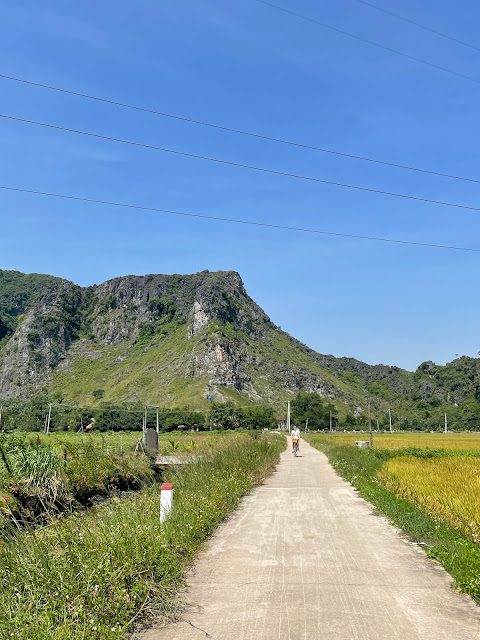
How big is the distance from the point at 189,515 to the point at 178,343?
169 m

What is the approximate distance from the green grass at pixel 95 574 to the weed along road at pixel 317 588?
305 millimetres

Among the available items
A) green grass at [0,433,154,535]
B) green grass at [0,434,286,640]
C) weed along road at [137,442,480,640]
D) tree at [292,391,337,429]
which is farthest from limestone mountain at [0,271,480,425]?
green grass at [0,434,286,640]

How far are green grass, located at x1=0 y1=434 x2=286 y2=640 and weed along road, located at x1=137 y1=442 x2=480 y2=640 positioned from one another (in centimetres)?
30

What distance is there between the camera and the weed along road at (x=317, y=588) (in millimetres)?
4656

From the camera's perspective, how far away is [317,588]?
5.83m

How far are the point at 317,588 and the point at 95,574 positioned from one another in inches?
97.3

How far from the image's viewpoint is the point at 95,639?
4016 mm

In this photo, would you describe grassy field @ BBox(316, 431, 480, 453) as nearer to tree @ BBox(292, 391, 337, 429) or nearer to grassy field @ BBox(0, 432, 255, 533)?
grassy field @ BBox(0, 432, 255, 533)

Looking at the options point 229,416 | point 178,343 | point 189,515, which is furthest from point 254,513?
point 178,343

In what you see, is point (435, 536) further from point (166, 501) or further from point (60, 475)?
point (60, 475)

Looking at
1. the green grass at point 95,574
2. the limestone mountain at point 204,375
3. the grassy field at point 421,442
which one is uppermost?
the limestone mountain at point 204,375

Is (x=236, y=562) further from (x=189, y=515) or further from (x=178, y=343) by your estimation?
(x=178, y=343)

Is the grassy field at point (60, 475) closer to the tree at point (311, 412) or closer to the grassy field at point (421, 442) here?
the grassy field at point (421, 442)

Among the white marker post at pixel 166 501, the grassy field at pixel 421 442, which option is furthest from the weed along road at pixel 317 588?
the grassy field at pixel 421 442
